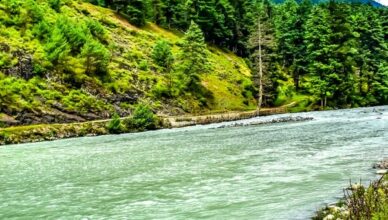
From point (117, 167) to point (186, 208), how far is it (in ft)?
39.1

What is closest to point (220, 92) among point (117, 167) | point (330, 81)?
point (330, 81)

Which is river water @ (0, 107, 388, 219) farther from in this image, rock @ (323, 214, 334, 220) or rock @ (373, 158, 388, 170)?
rock @ (323, 214, 334, 220)

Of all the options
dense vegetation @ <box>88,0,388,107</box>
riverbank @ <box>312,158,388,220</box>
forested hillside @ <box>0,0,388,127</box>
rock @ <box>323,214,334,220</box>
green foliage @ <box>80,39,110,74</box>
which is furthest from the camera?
dense vegetation @ <box>88,0,388,107</box>

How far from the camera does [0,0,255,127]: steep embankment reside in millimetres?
59938

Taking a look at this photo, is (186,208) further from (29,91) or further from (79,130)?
(29,91)

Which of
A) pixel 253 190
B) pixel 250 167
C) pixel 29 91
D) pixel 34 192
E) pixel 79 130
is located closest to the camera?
pixel 253 190

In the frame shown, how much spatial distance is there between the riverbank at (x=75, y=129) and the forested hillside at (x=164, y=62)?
13.8 ft

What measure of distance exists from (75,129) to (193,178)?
116 ft

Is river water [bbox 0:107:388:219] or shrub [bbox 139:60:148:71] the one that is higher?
shrub [bbox 139:60:148:71]

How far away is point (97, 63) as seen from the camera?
7081 centimetres

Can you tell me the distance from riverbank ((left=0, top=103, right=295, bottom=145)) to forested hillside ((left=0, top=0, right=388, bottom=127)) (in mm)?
4218

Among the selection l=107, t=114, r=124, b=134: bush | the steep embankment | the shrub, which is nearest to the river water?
l=107, t=114, r=124, b=134: bush

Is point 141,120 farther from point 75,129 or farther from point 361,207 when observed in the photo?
point 361,207

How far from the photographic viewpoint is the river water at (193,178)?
15.9m
